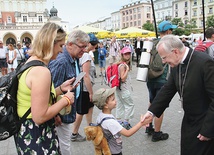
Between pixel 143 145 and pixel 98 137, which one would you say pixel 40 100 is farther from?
pixel 143 145

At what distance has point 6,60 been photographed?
12570 mm

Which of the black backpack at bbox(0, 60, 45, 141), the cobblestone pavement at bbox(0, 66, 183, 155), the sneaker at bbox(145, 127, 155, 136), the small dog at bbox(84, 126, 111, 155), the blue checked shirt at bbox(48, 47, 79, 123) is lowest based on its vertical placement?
the cobblestone pavement at bbox(0, 66, 183, 155)

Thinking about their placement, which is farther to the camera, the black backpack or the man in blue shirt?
the man in blue shirt

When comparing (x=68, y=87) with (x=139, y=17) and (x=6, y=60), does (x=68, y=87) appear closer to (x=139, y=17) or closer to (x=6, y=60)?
(x=6, y=60)

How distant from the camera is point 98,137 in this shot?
94.7 inches

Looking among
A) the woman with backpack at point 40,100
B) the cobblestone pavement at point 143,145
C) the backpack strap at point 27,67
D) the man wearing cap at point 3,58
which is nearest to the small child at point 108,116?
the woman with backpack at point 40,100

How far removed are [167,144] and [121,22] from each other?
130257 mm

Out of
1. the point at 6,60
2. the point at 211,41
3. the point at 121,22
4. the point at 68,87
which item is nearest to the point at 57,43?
the point at 68,87

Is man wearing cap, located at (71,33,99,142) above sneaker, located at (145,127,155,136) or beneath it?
above

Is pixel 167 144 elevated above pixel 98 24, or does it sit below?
below

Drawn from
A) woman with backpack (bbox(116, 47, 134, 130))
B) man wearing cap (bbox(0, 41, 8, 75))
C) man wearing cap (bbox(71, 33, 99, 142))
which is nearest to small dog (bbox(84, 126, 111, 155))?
man wearing cap (bbox(71, 33, 99, 142))

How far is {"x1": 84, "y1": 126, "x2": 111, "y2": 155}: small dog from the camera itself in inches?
94.5

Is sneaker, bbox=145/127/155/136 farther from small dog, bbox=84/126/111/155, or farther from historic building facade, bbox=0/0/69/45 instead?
historic building facade, bbox=0/0/69/45

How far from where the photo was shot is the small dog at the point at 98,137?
2400 millimetres
